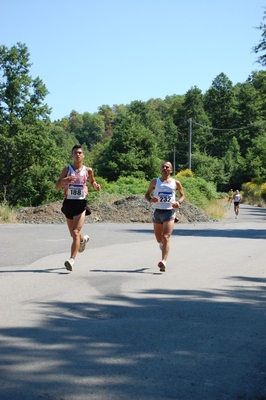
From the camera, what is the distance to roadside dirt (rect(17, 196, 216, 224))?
29.7 meters

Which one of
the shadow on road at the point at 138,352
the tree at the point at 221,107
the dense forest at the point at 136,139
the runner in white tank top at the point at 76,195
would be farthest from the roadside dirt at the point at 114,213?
the tree at the point at 221,107

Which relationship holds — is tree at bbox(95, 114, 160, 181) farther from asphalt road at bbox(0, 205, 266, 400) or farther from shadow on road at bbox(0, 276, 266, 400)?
shadow on road at bbox(0, 276, 266, 400)

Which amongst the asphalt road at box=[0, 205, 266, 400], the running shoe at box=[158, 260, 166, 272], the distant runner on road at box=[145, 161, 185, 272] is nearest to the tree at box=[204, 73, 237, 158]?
the distant runner on road at box=[145, 161, 185, 272]

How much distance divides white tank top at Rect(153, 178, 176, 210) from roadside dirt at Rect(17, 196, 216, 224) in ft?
58.8

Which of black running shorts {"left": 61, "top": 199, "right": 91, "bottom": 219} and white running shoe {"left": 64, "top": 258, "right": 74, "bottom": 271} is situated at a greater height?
black running shorts {"left": 61, "top": 199, "right": 91, "bottom": 219}

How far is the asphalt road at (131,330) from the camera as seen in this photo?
4.77 m

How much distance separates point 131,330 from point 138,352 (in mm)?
866

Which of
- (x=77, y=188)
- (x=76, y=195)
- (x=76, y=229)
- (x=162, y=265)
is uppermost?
(x=77, y=188)

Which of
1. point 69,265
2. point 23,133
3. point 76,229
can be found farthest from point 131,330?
point 23,133

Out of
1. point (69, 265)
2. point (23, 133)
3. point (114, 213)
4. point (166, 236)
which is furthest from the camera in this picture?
point (23, 133)

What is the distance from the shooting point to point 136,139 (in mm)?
76188

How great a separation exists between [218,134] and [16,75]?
245 ft

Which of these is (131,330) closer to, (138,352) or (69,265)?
(138,352)

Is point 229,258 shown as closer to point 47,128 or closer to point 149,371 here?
point 149,371
